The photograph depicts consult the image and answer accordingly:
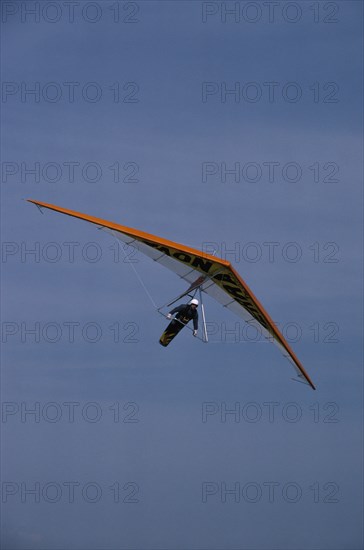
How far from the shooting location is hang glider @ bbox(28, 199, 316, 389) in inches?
1491

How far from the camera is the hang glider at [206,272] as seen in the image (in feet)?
124

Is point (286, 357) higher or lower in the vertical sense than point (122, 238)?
lower

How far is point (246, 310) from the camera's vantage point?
4119 centimetres

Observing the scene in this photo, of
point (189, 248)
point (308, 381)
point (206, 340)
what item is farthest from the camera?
point (308, 381)

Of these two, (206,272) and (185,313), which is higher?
(206,272)

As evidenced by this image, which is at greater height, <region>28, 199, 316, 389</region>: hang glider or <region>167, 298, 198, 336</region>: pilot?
<region>28, 199, 316, 389</region>: hang glider

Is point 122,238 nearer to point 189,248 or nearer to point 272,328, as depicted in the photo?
point 189,248

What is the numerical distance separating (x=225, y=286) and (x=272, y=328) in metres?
2.06

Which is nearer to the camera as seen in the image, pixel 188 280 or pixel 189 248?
pixel 189 248

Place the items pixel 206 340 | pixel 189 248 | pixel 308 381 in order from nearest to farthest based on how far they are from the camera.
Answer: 1. pixel 206 340
2. pixel 189 248
3. pixel 308 381

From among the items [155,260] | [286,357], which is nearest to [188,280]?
[155,260]

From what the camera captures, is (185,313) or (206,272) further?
(206,272)

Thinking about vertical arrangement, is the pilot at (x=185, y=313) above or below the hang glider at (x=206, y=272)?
below

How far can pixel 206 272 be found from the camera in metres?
38.8
